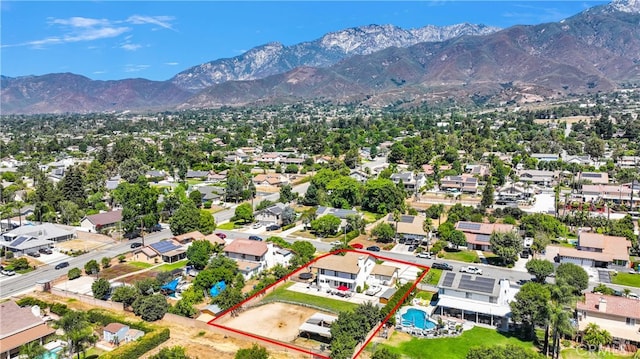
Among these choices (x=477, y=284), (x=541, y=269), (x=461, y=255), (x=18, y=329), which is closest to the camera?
(x=18, y=329)

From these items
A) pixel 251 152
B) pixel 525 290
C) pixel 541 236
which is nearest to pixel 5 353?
pixel 525 290

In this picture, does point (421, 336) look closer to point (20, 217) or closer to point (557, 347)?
point (557, 347)

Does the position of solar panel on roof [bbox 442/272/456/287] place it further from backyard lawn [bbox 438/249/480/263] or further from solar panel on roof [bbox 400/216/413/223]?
solar panel on roof [bbox 400/216/413/223]

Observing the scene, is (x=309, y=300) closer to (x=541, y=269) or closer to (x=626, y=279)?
(x=541, y=269)

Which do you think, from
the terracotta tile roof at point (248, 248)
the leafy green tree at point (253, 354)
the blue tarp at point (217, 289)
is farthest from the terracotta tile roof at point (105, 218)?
the leafy green tree at point (253, 354)

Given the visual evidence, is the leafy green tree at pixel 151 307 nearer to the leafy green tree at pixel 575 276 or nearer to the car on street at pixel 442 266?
the car on street at pixel 442 266

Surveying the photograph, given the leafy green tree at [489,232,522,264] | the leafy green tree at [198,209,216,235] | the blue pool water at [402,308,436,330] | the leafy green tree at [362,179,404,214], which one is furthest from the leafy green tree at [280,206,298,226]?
the blue pool water at [402,308,436,330]

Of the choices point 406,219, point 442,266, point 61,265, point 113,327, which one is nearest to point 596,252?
point 442,266
